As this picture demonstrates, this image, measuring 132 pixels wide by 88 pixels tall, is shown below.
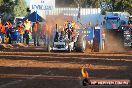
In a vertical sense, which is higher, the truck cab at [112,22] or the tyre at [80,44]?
the truck cab at [112,22]

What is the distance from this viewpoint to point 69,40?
81.9 ft

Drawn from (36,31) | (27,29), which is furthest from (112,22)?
(36,31)

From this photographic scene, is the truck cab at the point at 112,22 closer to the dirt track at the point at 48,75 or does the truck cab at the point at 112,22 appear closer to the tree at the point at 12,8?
the dirt track at the point at 48,75

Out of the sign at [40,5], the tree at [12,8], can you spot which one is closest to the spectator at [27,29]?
the sign at [40,5]

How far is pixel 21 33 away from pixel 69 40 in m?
10.6

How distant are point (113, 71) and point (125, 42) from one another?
1778 centimetres

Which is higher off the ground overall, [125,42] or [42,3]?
[42,3]

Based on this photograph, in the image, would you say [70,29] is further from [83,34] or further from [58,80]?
[58,80]

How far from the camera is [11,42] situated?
3356 cm

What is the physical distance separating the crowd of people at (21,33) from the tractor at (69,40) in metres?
7.60

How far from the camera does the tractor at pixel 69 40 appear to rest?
81.7ft

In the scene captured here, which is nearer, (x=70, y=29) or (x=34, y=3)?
(x=70, y=29)

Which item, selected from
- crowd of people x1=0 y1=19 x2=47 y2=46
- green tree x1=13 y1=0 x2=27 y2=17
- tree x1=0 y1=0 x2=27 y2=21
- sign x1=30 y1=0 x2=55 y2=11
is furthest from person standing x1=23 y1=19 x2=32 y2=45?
green tree x1=13 y1=0 x2=27 y2=17

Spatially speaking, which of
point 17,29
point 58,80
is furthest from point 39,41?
point 58,80
